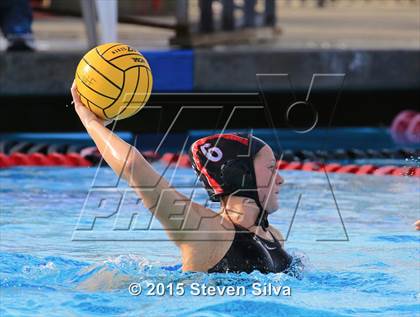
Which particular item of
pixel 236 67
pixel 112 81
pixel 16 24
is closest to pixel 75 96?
pixel 112 81

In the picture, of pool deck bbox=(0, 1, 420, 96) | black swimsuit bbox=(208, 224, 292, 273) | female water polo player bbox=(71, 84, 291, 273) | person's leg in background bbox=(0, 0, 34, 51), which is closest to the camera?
female water polo player bbox=(71, 84, 291, 273)

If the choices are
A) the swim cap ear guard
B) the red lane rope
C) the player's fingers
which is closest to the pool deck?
the red lane rope

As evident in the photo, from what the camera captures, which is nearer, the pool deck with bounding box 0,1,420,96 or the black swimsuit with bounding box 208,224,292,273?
the black swimsuit with bounding box 208,224,292,273

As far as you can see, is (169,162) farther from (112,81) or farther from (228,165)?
(228,165)

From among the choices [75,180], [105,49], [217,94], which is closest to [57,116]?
[217,94]

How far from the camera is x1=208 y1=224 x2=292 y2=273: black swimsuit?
3871mm

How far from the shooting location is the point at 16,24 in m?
8.44

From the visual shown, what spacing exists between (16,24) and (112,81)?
15.1 ft

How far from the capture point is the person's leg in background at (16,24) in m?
8.37

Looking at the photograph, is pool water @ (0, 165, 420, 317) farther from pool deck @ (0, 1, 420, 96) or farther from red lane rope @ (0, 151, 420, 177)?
pool deck @ (0, 1, 420, 96)

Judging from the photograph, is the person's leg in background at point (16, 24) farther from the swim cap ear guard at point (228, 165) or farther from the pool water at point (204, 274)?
the swim cap ear guard at point (228, 165)

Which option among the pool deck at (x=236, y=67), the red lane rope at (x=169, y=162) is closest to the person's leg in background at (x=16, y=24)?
the pool deck at (x=236, y=67)

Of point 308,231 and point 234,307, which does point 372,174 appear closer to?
point 308,231

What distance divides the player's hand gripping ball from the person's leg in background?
437cm
